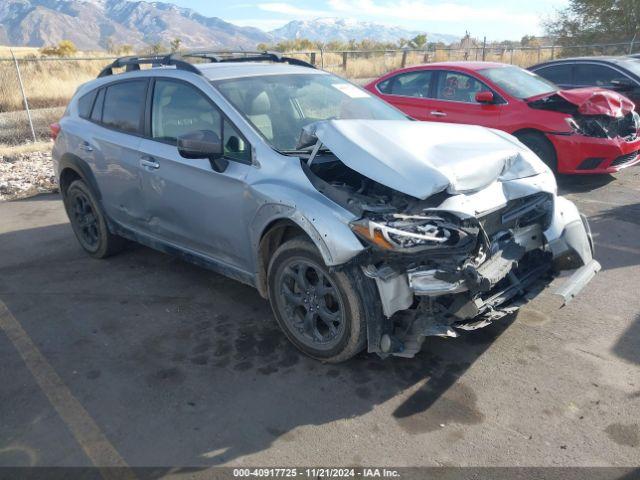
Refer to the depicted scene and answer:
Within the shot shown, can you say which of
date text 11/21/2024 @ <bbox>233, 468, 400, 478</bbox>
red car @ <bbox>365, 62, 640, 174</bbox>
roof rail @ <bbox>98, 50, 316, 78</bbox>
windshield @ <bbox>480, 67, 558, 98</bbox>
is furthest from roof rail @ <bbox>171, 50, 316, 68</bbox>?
windshield @ <bbox>480, 67, 558, 98</bbox>

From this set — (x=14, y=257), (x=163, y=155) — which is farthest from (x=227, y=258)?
(x=14, y=257)

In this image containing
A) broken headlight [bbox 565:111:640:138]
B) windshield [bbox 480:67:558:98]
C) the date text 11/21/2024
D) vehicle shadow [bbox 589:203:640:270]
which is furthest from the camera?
windshield [bbox 480:67:558:98]

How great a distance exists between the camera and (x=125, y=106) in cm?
493

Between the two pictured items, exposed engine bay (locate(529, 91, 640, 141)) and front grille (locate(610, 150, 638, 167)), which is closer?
→ exposed engine bay (locate(529, 91, 640, 141))

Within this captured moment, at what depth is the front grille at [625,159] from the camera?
23.7 feet

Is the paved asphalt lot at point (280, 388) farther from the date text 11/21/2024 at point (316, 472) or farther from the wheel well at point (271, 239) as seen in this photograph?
the wheel well at point (271, 239)

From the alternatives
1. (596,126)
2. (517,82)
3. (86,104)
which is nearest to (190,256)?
(86,104)

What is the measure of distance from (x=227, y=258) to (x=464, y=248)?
185 centimetres

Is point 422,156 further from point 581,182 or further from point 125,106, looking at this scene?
point 581,182

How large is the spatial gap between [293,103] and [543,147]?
4449 mm

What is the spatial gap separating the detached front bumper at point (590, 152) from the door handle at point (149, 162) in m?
5.25

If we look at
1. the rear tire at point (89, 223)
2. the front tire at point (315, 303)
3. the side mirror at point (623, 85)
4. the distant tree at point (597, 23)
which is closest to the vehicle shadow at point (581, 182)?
the side mirror at point (623, 85)

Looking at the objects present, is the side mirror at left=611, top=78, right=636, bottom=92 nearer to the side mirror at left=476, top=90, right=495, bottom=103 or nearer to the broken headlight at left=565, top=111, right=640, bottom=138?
the broken headlight at left=565, top=111, right=640, bottom=138

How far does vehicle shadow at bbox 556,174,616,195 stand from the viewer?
7.50 metres
